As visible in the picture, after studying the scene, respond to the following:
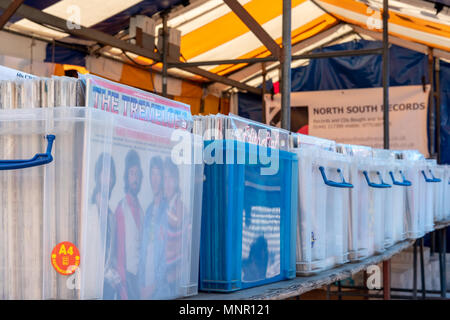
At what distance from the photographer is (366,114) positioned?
31.8 ft

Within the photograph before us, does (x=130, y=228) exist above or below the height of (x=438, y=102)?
below

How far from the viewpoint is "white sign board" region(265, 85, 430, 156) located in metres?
9.40

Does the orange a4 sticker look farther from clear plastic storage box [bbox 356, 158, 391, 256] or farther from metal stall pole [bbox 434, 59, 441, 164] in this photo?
metal stall pole [bbox 434, 59, 441, 164]

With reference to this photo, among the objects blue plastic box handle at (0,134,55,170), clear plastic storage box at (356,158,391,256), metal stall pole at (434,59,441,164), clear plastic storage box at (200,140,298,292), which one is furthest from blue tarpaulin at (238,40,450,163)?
blue plastic box handle at (0,134,55,170)

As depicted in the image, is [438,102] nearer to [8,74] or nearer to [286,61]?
[286,61]

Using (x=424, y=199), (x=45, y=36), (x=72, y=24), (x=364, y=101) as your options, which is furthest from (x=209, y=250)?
(x=364, y=101)

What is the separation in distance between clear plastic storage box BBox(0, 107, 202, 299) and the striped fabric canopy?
16.4ft

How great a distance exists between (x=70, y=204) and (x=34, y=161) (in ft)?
0.31

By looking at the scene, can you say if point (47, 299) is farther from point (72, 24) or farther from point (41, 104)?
point (72, 24)

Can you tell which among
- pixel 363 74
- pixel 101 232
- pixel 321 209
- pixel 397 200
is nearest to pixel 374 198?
pixel 397 200

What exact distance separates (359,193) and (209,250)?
3.90ft

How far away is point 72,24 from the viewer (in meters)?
5.37

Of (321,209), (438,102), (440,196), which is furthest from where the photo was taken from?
(438,102)

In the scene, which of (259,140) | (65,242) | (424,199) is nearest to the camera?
(65,242)
